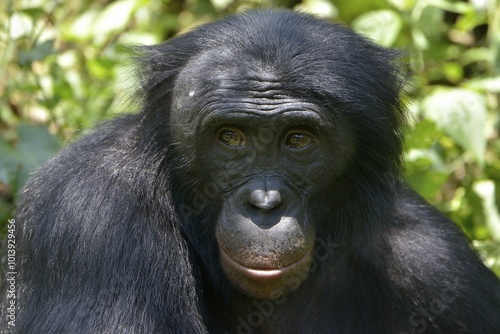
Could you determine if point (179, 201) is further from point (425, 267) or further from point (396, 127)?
point (425, 267)

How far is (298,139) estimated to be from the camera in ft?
16.6

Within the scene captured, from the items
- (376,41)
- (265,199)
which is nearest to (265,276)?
(265,199)

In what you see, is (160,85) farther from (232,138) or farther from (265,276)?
(265,276)

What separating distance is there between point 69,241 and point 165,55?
54.9 inches

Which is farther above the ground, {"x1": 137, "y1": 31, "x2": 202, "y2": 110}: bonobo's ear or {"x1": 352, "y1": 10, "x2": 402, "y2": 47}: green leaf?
{"x1": 137, "y1": 31, "x2": 202, "y2": 110}: bonobo's ear

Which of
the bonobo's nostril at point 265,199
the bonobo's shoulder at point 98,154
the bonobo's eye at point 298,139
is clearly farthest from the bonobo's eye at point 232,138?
the bonobo's shoulder at point 98,154

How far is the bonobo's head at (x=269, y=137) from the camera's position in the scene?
15.6 feet

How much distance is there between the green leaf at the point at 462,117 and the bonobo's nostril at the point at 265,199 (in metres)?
2.72

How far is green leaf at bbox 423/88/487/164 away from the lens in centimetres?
694

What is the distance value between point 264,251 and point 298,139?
2.67 feet

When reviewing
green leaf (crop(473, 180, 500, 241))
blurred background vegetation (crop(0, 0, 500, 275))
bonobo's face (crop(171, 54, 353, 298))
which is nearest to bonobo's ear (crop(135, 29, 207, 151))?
bonobo's face (crop(171, 54, 353, 298))

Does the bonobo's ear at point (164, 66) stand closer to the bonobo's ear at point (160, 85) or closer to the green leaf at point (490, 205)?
the bonobo's ear at point (160, 85)

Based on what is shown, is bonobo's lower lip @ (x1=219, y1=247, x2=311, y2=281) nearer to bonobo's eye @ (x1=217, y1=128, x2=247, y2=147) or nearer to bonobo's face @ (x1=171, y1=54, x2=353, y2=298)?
bonobo's face @ (x1=171, y1=54, x2=353, y2=298)

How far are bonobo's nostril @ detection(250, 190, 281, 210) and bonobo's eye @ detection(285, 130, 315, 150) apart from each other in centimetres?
40
